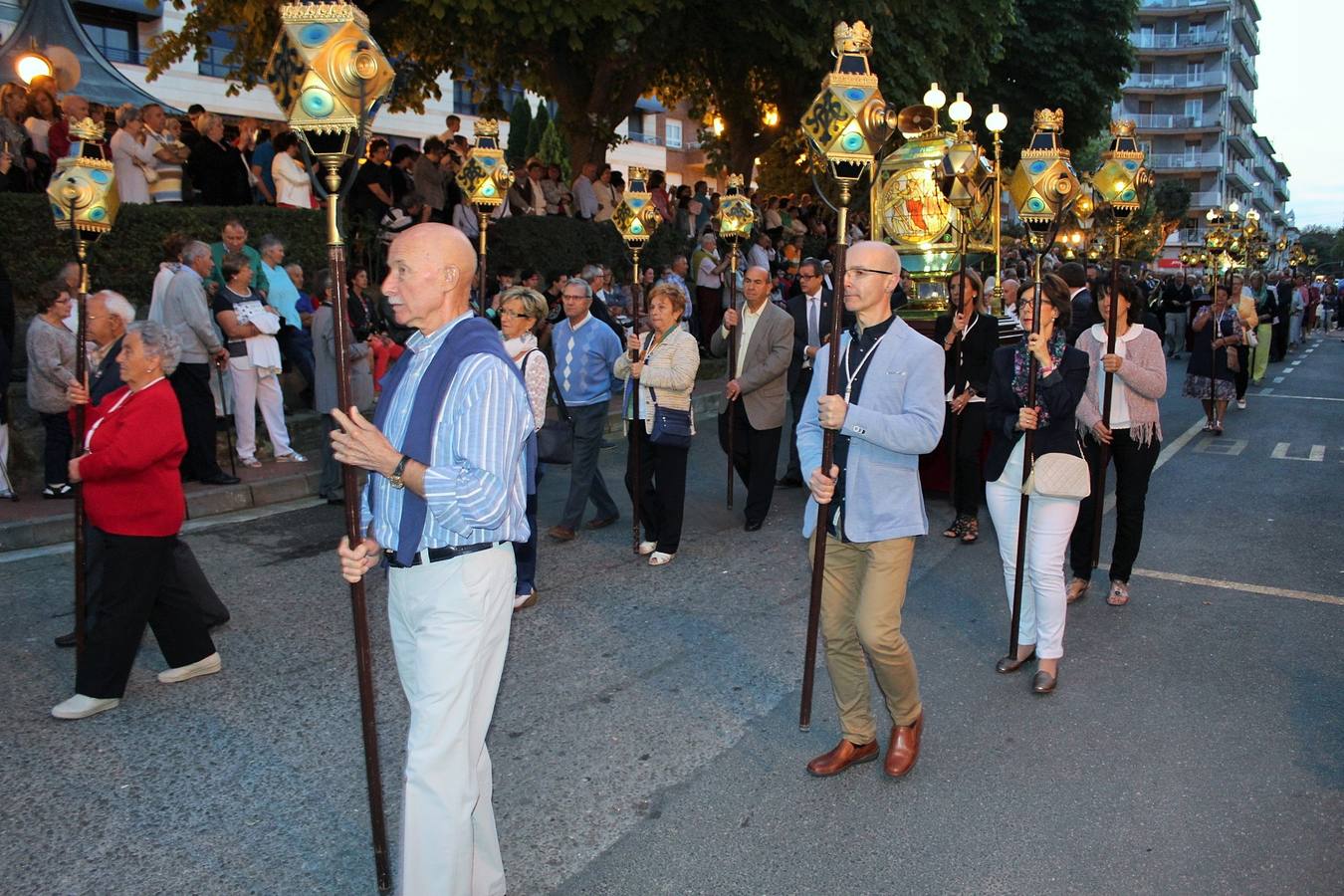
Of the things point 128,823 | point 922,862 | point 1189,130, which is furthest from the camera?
point 1189,130

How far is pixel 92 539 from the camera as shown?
17.8 feet

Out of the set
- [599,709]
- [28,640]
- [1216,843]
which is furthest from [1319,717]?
[28,640]

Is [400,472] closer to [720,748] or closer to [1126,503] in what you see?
[720,748]

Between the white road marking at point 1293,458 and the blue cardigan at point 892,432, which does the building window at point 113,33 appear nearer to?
the white road marking at point 1293,458

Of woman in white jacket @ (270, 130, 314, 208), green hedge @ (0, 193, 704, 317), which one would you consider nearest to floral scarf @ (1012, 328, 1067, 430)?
green hedge @ (0, 193, 704, 317)

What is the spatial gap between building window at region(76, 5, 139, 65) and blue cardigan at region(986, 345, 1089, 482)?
34817 mm

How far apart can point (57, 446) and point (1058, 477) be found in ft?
25.5

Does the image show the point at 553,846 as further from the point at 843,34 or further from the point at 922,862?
the point at 843,34

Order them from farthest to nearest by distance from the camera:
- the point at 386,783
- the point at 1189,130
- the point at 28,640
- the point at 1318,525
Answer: the point at 1189,130
the point at 1318,525
the point at 28,640
the point at 386,783

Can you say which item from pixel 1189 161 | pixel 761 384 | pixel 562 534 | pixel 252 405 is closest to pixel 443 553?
pixel 562 534

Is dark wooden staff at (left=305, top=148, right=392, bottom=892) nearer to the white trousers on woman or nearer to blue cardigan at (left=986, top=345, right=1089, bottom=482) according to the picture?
the white trousers on woman

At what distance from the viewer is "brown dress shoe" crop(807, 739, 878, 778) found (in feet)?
15.0

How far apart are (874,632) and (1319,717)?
7.84 feet

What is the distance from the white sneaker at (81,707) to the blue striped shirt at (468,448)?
2761 millimetres
